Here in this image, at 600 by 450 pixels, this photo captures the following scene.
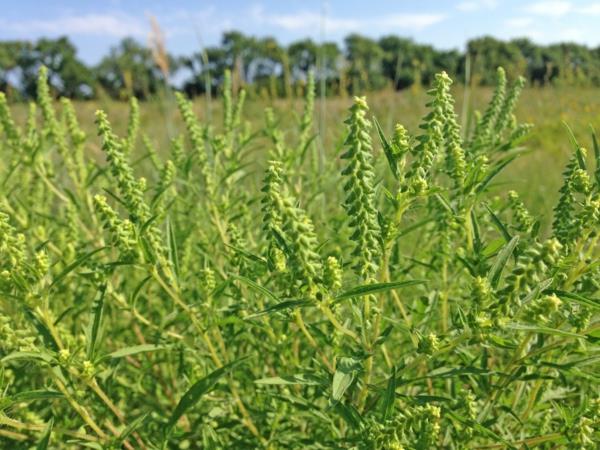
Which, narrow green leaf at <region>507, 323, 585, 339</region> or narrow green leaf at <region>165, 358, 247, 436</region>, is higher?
narrow green leaf at <region>507, 323, 585, 339</region>

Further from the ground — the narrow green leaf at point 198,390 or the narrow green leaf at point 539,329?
the narrow green leaf at point 539,329

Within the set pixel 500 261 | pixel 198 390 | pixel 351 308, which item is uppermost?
pixel 500 261

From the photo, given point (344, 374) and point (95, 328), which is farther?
point (95, 328)

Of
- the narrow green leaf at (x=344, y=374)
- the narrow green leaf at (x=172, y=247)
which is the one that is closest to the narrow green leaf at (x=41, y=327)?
the narrow green leaf at (x=172, y=247)

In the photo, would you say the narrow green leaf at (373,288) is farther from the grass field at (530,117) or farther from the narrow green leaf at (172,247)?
the grass field at (530,117)

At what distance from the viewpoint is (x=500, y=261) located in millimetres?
1117

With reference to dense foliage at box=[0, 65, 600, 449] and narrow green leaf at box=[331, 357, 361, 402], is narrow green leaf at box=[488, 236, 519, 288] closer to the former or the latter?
dense foliage at box=[0, 65, 600, 449]

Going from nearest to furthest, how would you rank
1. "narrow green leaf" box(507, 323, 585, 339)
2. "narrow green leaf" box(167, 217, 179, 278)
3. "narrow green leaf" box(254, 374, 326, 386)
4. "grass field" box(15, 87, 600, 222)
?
1. "narrow green leaf" box(507, 323, 585, 339)
2. "narrow green leaf" box(254, 374, 326, 386)
3. "narrow green leaf" box(167, 217, 179, 278)
4. "grass field" box(15, 87, 600, 222)

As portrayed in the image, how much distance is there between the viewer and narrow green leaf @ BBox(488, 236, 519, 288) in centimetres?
109

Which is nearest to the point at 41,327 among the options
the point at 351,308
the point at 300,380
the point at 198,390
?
the point at 198,390

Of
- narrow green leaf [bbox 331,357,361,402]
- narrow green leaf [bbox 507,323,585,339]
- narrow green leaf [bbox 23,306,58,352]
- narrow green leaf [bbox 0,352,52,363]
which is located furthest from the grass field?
narrow green leaf [bbox 507,323,585,339]

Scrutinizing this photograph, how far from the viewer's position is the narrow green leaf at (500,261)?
1095 millimetres

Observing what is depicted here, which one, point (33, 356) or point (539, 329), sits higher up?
point (539, 329)

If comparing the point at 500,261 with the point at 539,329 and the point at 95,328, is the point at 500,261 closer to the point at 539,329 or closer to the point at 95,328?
the point at 539,329
